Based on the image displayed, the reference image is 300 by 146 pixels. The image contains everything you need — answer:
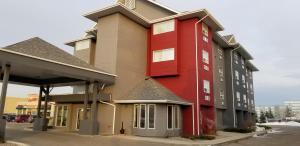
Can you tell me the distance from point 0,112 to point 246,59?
42.0 meters

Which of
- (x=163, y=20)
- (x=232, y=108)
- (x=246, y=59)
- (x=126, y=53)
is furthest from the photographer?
(x=246, y=59)

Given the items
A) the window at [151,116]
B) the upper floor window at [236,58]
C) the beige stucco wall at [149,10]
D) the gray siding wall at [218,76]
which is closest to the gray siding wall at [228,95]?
the gray siding wall at [218,76]

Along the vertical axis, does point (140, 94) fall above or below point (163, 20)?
below

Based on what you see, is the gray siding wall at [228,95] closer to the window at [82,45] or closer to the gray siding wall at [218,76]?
the gray siding wall at [218,76]

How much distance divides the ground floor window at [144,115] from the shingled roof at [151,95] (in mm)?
716

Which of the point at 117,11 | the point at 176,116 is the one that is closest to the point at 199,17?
the point at 117,11

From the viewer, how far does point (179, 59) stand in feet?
86.9

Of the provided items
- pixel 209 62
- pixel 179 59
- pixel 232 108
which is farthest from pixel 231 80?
pixel 179 59

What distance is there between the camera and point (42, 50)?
19.1m

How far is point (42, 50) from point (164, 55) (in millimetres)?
12417

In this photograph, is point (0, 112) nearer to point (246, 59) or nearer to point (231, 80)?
point (231, 80)

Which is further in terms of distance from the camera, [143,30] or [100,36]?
[143,30]

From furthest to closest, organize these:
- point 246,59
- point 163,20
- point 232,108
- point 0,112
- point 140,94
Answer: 1. point 246,59
2. point 232,108
3. point 163,20
4. point 140,94
5. point 0,112

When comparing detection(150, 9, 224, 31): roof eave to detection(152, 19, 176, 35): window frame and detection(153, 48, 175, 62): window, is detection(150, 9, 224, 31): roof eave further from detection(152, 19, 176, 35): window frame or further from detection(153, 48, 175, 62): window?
detection(153, 48, 175, 62): window
